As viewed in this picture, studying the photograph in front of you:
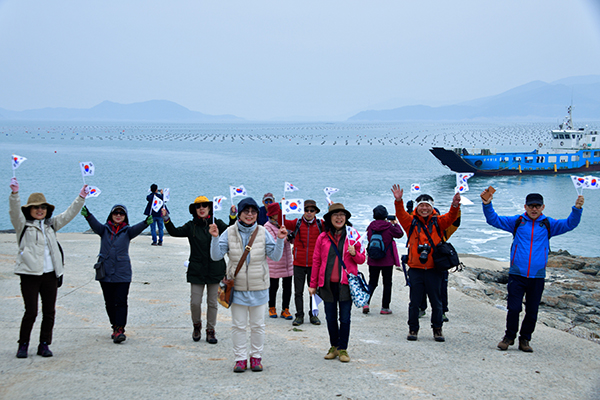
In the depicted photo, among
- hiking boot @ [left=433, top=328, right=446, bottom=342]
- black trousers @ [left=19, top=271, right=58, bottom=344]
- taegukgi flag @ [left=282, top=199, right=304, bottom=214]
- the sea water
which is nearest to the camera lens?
black trousers @ [left=19, top=271, right=58, bottom=344]

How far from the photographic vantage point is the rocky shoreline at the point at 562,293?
8.79 m

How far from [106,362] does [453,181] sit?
166ft

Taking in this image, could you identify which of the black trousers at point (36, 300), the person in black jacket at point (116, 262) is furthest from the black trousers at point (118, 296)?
the black trousers at point (36, 300)

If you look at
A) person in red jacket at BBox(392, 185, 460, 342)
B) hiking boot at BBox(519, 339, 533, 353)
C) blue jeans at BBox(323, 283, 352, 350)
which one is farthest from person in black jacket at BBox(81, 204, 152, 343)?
hiking boot at BBox(519, 339, 533, 353)

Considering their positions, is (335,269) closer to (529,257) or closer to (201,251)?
(201,251)

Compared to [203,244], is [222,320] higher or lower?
lower

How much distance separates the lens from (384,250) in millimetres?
7059

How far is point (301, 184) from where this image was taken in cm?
4756

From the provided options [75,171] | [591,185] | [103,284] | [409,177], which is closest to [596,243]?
[591,185]

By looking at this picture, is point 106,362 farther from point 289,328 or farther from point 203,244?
point 289,328

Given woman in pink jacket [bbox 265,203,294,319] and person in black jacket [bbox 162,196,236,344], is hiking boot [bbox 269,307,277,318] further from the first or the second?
person in black jacket [bbox 162,196,236,344]

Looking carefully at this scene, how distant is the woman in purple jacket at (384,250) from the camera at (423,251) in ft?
→ 3.35

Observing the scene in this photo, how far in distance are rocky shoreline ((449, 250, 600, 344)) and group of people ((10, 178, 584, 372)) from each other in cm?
249

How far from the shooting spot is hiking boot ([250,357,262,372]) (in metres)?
4.75
